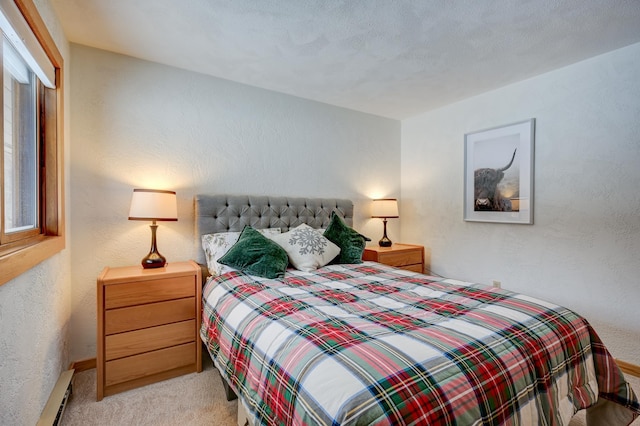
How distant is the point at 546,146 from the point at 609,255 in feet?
3.32

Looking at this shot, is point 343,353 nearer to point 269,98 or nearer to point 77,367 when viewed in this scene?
point 77,367

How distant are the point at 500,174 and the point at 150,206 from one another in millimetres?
3158

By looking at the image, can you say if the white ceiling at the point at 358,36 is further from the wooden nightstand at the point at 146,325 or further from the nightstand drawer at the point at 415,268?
the nightstand drawer at the point at 415,268

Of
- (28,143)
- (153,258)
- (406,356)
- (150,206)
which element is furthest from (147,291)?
(406,356)

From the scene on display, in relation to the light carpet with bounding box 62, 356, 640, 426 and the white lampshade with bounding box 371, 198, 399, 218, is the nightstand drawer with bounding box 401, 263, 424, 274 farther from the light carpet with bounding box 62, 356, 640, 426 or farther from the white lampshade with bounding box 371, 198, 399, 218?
the light carpet with bounding box 62, 356, 640, 426

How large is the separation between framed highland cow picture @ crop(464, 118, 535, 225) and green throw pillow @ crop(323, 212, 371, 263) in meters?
1.38

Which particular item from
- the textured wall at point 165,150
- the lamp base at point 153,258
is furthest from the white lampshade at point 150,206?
the textured wall at point 165,150

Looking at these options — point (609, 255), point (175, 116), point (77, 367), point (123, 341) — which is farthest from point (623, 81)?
point (77, 367)

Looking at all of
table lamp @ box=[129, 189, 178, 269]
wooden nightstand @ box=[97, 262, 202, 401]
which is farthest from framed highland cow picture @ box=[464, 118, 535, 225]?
table lamp @ box=[129, 189, 178, 269]

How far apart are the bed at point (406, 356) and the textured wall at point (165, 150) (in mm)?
1024

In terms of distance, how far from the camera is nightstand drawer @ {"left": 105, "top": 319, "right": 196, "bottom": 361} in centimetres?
201

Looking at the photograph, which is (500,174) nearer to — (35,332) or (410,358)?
(410,358)

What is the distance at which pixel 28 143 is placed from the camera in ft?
5.65

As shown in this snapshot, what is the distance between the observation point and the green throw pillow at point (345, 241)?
281 centimetres
